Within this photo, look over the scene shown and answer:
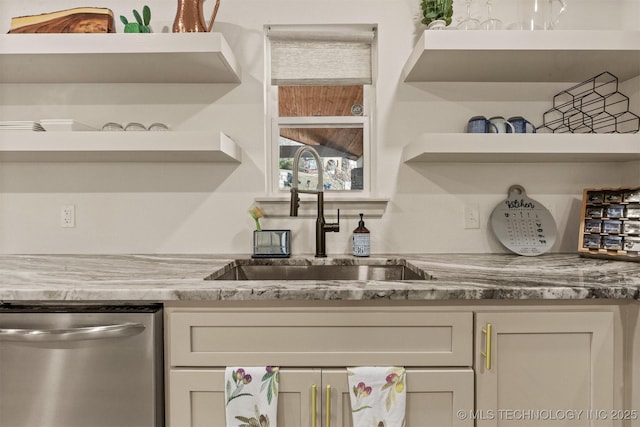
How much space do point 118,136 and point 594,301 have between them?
66.1 inches

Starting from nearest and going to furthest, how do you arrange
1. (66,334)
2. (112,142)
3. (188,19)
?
(66,334) → (112,142) → (188,19)

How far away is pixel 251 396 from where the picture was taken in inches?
44.8

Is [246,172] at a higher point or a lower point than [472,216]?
higher

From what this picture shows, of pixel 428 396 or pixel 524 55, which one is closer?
pixel 428 396

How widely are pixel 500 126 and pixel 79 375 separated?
69.5 inches

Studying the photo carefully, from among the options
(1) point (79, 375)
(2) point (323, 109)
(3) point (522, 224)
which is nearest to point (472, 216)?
(3) point (522, 224)

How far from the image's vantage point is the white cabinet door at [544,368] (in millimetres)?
1160

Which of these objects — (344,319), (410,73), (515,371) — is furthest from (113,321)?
(410,73)

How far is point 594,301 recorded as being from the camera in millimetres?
1165

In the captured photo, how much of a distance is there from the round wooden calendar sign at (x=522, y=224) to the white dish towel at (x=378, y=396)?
1003mm

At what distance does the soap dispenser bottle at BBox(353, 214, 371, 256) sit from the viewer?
1817 millimetres

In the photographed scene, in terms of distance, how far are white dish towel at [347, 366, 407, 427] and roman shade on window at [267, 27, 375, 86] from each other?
1.35 m

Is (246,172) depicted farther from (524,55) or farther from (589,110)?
(589,110)

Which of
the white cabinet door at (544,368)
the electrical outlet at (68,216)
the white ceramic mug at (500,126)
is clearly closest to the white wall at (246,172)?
the electrical outlet at (68,216)
